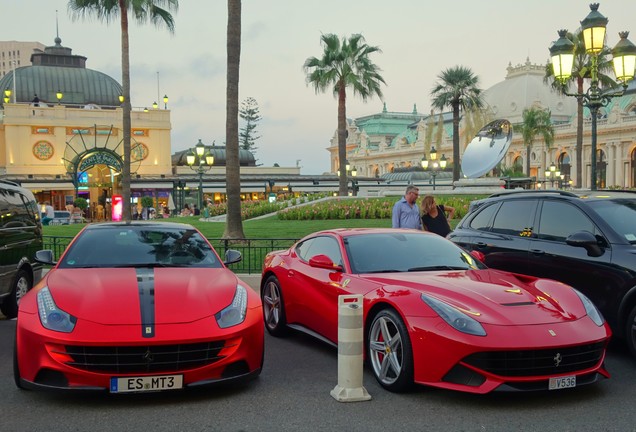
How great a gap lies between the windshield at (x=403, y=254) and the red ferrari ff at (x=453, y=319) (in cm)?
1

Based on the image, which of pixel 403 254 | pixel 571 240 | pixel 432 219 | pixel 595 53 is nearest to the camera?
pixel 403 254

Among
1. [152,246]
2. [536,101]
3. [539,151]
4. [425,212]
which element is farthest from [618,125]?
[152,246]

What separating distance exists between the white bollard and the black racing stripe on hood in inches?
61.3

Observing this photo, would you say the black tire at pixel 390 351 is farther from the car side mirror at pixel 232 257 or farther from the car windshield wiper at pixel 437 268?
the car side mirror at pixel 232 257

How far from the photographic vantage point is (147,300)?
594 centimetres

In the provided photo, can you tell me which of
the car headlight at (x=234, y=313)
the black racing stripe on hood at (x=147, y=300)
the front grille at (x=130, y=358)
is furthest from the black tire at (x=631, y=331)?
the black racing stripe on hood at (x=147, y=300)

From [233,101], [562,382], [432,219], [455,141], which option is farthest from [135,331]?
[455,141]

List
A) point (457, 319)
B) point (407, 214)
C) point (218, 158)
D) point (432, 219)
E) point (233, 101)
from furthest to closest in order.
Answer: point (218, 158) < point (233, 101) < point (432, 219) < point (407, 214) < point (457, 319)

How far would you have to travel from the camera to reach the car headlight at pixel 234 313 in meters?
5.89

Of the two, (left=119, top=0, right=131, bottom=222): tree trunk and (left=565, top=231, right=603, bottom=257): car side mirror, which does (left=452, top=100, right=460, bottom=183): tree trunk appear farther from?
(left=565, top=231, right=603, bottom=257): car side mirror

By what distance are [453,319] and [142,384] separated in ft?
8.24

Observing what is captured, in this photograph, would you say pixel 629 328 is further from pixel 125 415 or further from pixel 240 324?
pixel 125 415

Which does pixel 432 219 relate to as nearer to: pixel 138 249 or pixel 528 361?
pixel 138 249

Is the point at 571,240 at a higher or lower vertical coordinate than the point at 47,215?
higher
